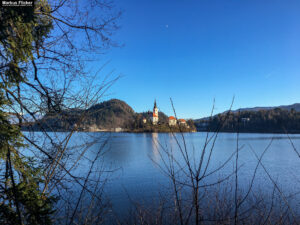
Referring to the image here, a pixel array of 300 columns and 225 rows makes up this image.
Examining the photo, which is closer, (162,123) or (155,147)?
(162,123)

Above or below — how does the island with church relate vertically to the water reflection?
above

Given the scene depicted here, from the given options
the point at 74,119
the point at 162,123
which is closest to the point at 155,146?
the point at 162,123

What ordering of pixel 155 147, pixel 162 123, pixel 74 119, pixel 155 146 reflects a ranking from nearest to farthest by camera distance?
1. pixel 162 123
2. pixel 155 146
3. pixel 74 119
4. pixel 155 147

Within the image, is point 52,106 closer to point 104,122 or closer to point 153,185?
point 104,122

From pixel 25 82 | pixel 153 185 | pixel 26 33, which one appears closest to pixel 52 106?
pixel 25 82

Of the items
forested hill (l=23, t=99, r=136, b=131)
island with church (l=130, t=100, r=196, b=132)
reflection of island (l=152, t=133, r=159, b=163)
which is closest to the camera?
island with church (l=130, t=100, r=196, b=132)

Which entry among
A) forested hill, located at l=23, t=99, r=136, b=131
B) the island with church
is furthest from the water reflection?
forested hill, located at l=23, t=99, r=136, b=131

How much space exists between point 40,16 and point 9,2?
0.52 metres

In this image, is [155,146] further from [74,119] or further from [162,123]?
[74,119]

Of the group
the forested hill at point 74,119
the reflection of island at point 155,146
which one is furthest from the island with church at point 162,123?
the forested hill at point 74,119

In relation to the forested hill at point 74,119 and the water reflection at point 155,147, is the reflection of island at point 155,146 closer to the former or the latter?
the water reflection at point 155,147

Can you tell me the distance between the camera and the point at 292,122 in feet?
170

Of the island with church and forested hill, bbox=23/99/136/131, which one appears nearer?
the island with church

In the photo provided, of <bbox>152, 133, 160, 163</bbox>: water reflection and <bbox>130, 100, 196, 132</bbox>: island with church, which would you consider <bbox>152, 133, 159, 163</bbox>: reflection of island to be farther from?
<bbox>130, 100, 196, 132</bbox>: island with church
